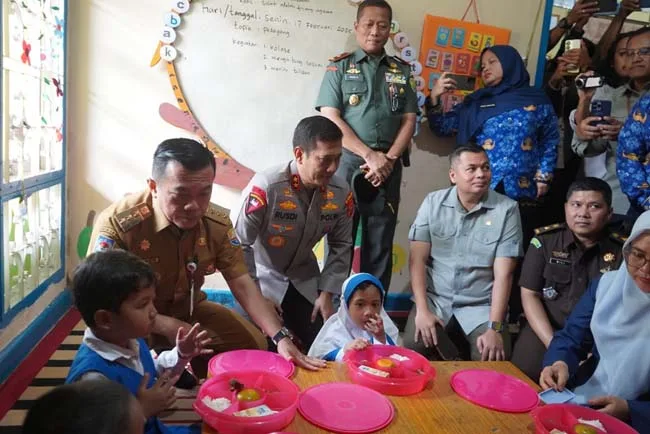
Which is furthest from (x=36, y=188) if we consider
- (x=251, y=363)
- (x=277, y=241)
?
(x=251, y=363)

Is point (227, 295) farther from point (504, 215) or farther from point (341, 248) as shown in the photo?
point (504, 215)

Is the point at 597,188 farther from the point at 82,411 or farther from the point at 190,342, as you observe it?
the point at 82,411

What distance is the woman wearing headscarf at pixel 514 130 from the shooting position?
8.94ft

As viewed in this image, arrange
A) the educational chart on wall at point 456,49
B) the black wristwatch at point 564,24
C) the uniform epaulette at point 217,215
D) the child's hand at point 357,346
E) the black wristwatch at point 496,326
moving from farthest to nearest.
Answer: the black wristwatch at point 564,24
the educational chart on wall at point 456,49
the black wristwatch at point 496,326
the uniform epaulette at point 217,215
the child's hand at point 357,346

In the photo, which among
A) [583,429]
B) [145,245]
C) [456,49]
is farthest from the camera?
[456,49]

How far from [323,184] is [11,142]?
4.40 feet

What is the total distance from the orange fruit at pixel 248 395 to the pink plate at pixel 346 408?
4.1 inches

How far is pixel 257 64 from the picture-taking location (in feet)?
9.93

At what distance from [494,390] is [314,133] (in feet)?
3.66

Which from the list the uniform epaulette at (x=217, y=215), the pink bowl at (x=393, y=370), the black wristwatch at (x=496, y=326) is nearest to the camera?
the pink bowl at (x=393, y=370)

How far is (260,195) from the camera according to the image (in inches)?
82.3

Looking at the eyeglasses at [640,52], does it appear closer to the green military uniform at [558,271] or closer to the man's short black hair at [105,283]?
the green military uniform at [558,271]

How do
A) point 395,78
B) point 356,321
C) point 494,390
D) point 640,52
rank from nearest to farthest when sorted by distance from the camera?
point 494,390 → point 356,321 → point 640,52 → point 395,78

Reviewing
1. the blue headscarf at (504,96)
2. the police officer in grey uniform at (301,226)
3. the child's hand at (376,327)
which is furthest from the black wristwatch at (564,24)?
the child's hand at (376,327)
